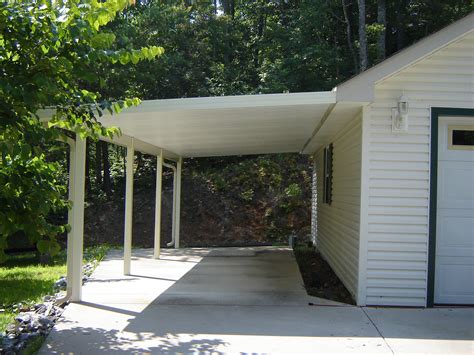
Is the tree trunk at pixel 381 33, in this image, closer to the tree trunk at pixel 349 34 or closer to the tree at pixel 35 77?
the tree trunk at pixel 349 34

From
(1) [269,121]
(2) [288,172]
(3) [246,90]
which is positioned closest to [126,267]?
(1) [269,121]

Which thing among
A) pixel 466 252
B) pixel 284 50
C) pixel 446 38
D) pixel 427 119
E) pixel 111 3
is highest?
pixel 284 50

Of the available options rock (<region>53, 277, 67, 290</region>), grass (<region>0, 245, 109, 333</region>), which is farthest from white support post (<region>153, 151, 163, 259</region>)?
rock (<region>53, 277, 67, 290</region>)

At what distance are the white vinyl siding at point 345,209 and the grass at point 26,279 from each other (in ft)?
13.9

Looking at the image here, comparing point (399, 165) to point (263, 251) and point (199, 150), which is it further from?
point (263, 251)

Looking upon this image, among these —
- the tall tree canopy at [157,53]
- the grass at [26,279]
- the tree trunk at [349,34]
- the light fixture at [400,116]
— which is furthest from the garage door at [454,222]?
the tree trunk at [349,34]

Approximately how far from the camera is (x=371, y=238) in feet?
20.5

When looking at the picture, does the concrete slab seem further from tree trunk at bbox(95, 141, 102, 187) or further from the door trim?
tree trunk at bbox(95, 141, 102, 187)

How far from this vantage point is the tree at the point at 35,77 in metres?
3.20

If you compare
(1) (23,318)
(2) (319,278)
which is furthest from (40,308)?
(2) (319,278)

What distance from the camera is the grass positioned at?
6.85m

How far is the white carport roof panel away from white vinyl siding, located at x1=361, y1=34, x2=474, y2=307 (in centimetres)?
95

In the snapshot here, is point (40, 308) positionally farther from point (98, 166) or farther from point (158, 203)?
point (98, 166)

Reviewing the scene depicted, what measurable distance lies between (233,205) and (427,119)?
1272 cm
